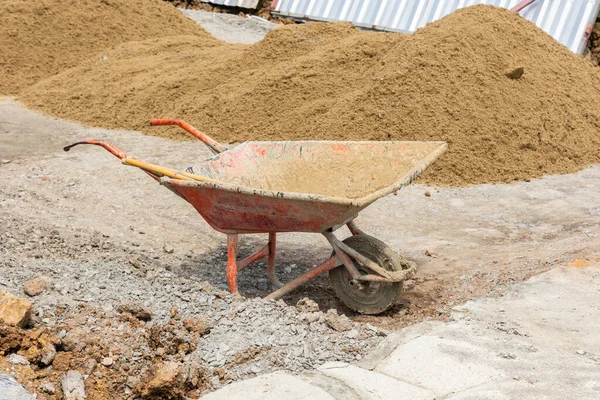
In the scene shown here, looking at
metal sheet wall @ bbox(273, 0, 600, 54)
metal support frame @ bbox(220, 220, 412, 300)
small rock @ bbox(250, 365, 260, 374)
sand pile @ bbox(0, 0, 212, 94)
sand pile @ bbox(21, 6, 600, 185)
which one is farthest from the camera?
sand pile @ bbox(0, 0, 212, 94)

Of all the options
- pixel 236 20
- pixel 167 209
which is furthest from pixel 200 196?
pixel 236 20

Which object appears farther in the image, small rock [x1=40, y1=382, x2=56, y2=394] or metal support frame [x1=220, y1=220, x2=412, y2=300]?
metal support frame [x1=220, y1=220, x2=412, y2=300]

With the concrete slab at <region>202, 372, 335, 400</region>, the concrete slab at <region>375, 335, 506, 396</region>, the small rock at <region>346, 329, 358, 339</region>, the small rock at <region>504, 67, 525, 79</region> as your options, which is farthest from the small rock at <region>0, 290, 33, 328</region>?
the small rock at <region>504, 67, 525, 79</region>

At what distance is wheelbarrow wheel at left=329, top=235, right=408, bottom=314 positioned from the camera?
206 inches

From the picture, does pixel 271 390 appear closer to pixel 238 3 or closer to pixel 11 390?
pixel 11 390

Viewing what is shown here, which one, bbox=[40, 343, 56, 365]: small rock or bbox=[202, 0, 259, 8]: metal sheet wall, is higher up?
bbox=[202, 0, 259, 8]: metal sheet wall

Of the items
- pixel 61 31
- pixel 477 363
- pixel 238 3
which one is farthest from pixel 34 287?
pixel 238 3

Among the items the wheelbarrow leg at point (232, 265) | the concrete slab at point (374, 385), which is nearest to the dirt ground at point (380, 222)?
the wheelbarrow leg at point (232, 265)

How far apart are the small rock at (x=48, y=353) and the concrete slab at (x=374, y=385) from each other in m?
1.36

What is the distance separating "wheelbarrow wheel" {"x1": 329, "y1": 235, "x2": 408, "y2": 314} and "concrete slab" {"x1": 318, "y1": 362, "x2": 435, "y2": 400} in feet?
4.22

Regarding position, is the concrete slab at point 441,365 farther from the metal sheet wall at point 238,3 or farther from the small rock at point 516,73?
the metal sheet wall at point 238,3

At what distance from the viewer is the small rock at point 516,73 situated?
905 cm

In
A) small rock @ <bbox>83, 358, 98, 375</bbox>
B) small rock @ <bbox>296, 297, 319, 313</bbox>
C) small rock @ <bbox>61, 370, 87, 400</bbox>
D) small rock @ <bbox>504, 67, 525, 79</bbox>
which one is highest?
small rock @ <bbox>504, 67, 525, 79</bbox>

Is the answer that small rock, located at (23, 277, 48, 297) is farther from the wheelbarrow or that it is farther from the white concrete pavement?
the white concrete pavement
